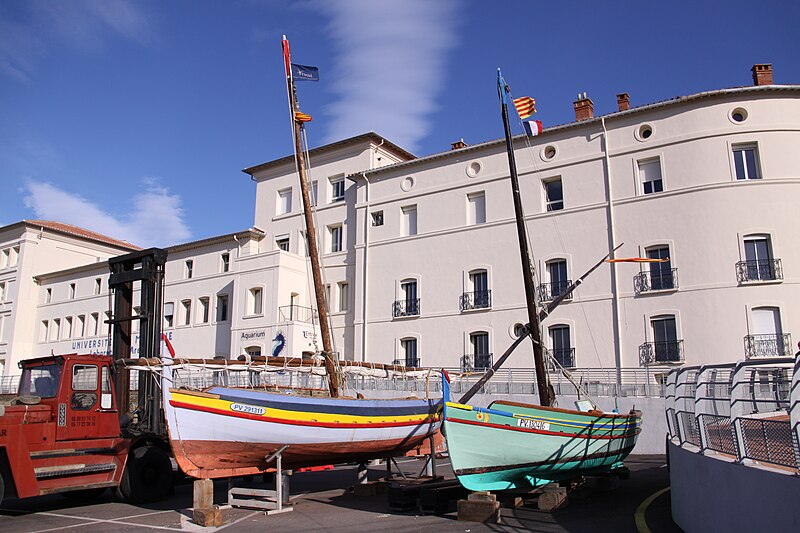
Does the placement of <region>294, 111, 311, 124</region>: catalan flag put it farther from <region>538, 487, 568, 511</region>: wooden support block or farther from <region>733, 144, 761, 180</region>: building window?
<region>733, 144, 761, 180</region>: building window

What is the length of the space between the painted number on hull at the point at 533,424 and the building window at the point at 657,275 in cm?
1704

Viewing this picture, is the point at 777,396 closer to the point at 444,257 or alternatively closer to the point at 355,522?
the point at 355,522

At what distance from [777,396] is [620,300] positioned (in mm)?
20189

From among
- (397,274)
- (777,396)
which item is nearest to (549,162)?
(397,274)

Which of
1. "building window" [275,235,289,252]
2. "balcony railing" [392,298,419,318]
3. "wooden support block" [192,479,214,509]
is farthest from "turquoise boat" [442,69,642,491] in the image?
"building window" [275,235,289,252]

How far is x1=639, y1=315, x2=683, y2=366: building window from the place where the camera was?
25906 mm

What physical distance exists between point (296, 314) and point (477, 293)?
401 inches

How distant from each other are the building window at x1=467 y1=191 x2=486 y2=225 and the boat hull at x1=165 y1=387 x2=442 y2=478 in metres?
19.6

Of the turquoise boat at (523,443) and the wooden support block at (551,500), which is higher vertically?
the turquoise boat at (523,443)

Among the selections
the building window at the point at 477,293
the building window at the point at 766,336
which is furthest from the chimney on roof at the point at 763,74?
the building window at the point at 477,293

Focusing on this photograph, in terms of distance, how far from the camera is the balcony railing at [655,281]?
26484 mm

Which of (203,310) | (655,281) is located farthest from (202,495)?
(203,310)

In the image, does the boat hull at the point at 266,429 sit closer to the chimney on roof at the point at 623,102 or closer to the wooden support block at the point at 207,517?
the wooden support block at the point at 207,517

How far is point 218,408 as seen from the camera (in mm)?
11016
